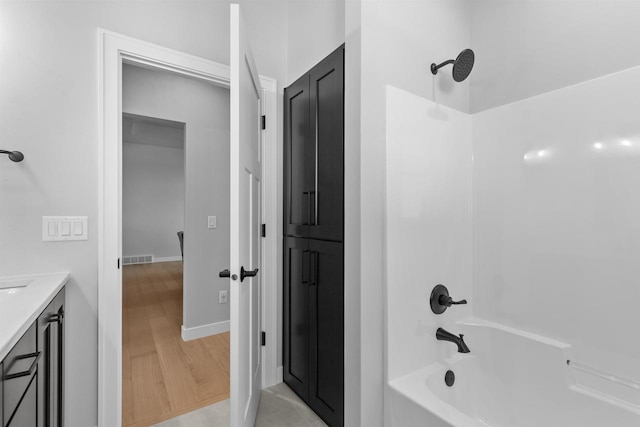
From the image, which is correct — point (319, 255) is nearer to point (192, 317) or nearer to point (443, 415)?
point (443, 415)

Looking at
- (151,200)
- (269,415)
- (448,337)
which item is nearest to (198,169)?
Result: (269,415)

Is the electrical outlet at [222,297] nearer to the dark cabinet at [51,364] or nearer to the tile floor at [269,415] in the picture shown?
the tile floor at [269,415]

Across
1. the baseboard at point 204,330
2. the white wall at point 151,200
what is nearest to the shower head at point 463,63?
the baseboard at point 204,330

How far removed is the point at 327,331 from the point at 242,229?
0.78m

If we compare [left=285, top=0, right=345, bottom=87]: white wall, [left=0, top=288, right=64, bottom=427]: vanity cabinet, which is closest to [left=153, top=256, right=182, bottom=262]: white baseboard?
[left=0, top=288, right=64, bottom=427]: vanity cabinet

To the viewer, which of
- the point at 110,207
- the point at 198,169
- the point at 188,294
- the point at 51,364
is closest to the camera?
the point at 51,364

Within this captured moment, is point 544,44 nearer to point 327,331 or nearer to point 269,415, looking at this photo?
point 327,331

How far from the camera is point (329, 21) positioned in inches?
71.2

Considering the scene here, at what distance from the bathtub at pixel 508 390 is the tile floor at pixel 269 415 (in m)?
0.76

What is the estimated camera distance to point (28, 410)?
33.9 inches

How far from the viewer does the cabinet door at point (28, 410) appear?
29.3 inches

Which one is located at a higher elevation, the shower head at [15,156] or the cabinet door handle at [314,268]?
the shower head at [15,156]

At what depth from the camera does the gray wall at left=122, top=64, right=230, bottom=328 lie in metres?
2.99

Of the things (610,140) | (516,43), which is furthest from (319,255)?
(516,43)
